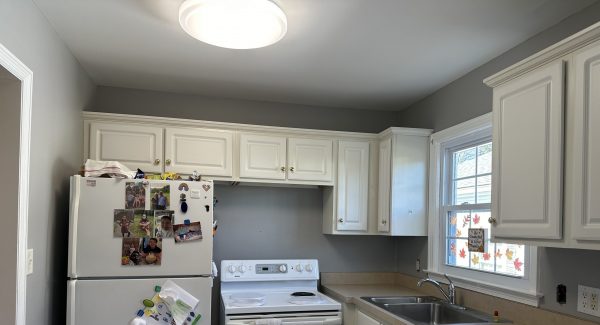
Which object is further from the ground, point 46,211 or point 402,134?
point 402,134

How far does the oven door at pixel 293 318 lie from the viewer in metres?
2.81

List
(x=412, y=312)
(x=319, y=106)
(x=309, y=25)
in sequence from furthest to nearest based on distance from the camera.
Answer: (x=319, y=106)
(x=412, y=312)
(x=309, y=25)

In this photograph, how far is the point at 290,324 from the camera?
113 inches

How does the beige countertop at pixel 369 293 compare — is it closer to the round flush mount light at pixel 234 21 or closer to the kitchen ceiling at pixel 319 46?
the kitchen ceiling at pixel 319 46

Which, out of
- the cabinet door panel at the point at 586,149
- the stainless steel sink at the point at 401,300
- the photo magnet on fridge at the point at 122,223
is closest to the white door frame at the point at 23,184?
the photo magnet on fridge at the point at 122,223

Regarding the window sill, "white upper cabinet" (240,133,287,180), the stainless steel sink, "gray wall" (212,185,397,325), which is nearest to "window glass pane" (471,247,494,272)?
the window sill

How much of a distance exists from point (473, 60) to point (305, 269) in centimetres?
196

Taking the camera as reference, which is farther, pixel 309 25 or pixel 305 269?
pixel 305 269

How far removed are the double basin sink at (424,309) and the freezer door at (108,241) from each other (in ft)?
3.93

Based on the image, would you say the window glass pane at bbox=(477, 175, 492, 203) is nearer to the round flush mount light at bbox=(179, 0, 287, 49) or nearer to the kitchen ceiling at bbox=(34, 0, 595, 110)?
the kitchen ceiling at bbox=(34, 0, 595, 110)

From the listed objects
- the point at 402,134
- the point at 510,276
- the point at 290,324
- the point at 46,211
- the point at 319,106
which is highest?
the point at 319,106

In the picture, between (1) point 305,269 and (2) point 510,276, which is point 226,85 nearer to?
(1) point 305,269

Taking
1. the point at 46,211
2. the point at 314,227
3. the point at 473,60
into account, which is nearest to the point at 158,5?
the point at 46,211

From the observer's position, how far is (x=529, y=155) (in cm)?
189
